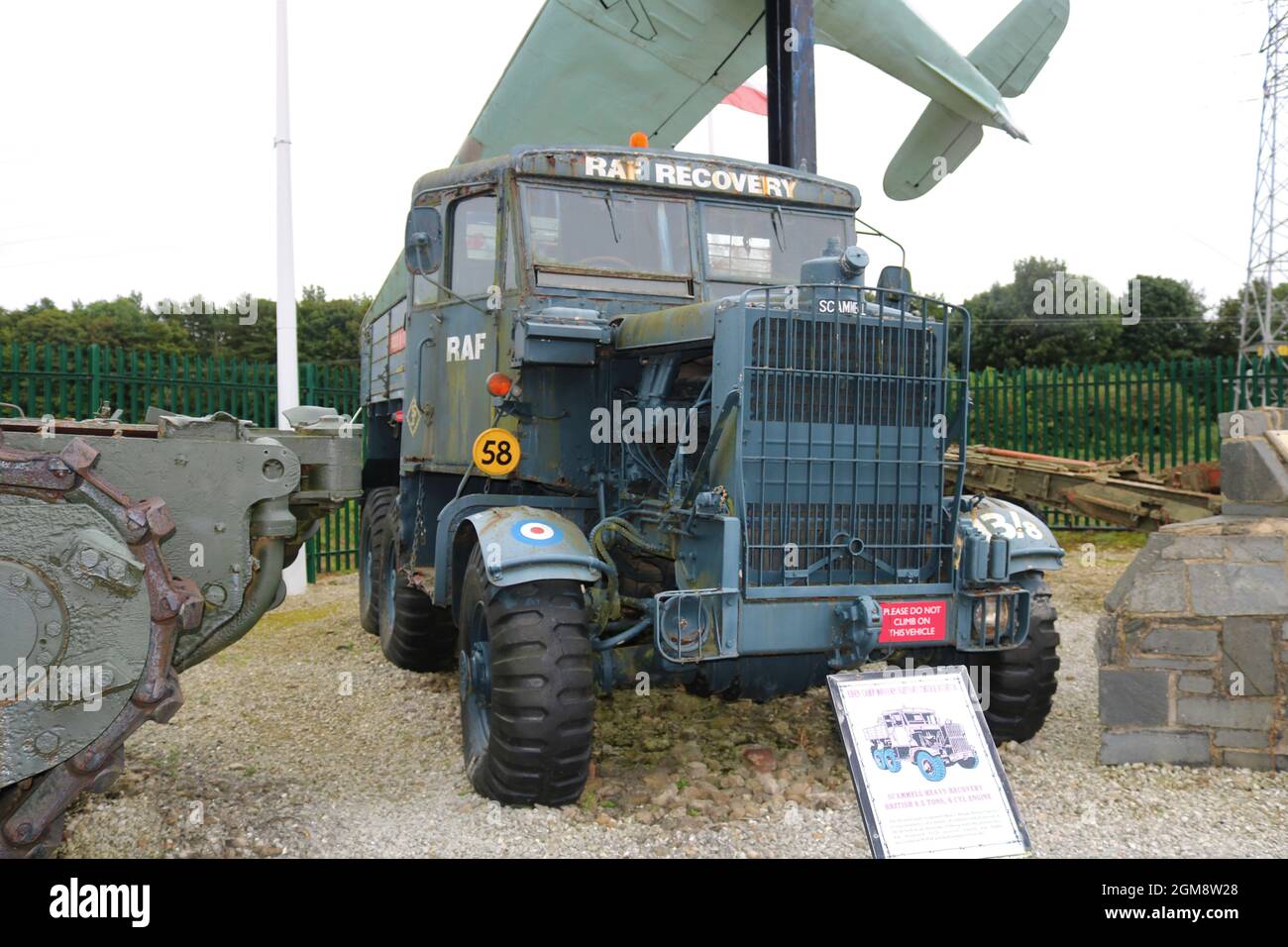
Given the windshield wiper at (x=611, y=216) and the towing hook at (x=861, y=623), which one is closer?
the towing hook at (x=861, y=623)

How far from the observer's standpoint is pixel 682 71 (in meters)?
12.4

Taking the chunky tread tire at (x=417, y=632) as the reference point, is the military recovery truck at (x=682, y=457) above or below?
above

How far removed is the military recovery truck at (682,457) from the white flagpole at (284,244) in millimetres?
4515

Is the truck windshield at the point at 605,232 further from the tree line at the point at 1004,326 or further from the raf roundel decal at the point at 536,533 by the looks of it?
the tree line at the point at 1004,326

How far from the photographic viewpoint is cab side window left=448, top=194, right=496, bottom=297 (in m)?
5.73

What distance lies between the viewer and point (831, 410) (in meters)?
4.64

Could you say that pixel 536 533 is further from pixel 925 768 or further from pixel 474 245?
pixel 474 245

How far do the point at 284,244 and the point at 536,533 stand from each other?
6968 millimetres

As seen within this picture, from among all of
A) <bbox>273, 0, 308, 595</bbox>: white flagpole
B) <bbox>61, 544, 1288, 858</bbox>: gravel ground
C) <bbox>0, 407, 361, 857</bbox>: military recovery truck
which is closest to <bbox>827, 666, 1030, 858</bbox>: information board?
<bbox>61, 544, 1288, 858</bbox>: gravel ground

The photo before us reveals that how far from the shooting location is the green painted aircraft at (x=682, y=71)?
11.9 meters

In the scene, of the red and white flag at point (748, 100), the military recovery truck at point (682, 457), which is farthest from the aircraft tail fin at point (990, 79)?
the military recovery truck at point (682, 457)

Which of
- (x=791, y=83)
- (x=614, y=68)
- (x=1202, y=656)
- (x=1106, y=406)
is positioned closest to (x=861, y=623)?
(x=1202, y=656)

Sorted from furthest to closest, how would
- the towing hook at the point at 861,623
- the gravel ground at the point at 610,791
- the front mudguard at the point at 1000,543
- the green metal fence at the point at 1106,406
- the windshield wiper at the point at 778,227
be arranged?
the green metal fence at the point at 1106,406
the windshield wiper at the point at 778,227
the front mudguard at the point at 1000,543
the towing hook at the point at 861,623
the gravel ground at the point at 610,791

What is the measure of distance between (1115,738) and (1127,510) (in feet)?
15.9
